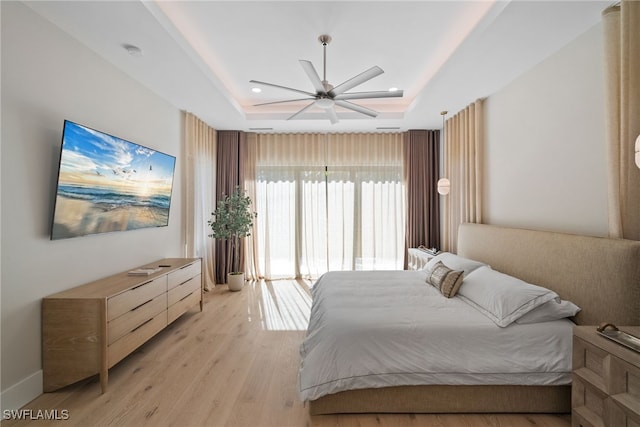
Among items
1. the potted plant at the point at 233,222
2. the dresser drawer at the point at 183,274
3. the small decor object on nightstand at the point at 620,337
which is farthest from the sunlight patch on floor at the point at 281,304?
the small decor object on nightstand at the point at 620,337

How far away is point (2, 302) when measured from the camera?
182cm

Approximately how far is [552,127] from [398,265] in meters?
3.24

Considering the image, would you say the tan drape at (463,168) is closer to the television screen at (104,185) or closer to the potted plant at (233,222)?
the potted plant at (233,222)

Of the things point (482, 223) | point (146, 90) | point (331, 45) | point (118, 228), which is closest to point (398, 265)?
point (482, 223)

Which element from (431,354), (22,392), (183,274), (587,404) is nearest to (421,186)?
(431,354)

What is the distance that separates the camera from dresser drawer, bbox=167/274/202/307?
2998 millimetres

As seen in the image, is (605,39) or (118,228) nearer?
(605,39)

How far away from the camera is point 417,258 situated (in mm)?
4645

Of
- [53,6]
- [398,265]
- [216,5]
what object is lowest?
[398,265]

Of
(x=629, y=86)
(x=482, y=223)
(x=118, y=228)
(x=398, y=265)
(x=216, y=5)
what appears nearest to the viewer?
(x=629, y=86)

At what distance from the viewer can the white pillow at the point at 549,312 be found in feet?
6.31

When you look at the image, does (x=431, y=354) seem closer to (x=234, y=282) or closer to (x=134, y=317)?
(x=134, y=317)

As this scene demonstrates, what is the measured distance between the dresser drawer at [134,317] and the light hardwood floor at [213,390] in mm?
364

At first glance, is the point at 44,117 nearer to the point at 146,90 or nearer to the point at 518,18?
the point at 146,90
